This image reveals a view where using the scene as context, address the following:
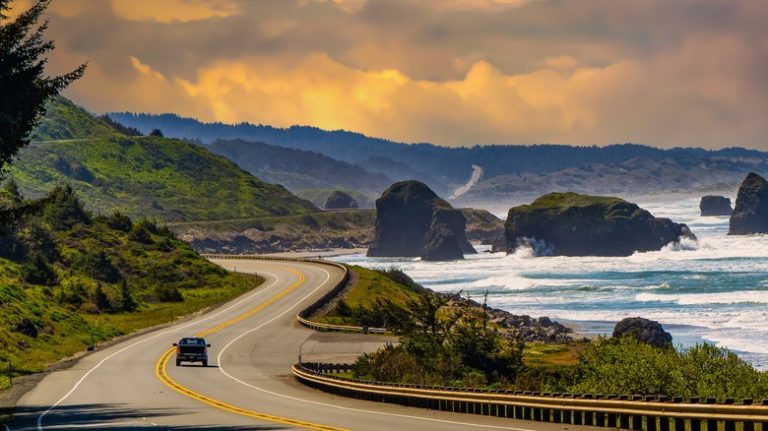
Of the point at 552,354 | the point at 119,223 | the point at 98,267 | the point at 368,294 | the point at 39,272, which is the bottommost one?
the point at 552,354

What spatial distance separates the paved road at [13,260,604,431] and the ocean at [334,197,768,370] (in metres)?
24.0

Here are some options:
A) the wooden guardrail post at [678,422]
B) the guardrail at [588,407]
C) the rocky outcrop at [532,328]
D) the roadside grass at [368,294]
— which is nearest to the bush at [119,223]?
the roadside grass at [368,294]

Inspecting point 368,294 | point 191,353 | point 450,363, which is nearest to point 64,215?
point 368,294

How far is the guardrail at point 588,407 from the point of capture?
72.3ft

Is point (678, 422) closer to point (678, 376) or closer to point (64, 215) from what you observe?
point (678, 376)

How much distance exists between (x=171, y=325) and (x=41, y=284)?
12.3m

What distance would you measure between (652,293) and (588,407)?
10881 centimetres

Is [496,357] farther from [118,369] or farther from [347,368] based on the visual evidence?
[118,369]

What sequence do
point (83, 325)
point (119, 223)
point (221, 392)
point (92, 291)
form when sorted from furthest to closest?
point (119, 223)
point (92, 291)
point (83, 325)
point (221, 392)

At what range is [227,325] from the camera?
291 feet

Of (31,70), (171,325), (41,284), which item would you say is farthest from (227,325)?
(31,70)

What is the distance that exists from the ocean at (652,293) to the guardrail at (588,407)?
38.6 meters

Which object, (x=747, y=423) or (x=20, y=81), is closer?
(x=747, y=423)

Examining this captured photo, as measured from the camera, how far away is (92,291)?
98.2 meters
